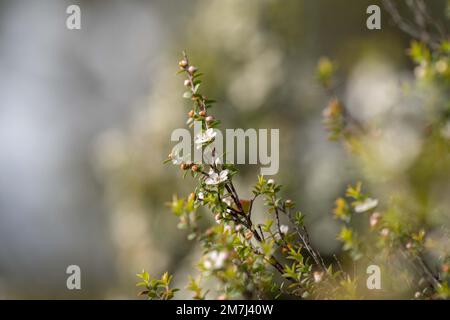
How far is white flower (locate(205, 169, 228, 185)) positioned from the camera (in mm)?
1234

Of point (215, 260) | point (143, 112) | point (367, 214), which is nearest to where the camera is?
point (215, 260)

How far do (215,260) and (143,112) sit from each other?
404cm

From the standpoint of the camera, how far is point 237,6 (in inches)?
158

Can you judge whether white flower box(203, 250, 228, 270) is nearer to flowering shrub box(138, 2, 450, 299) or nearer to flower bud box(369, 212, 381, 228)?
flowering shrub box(138, 2, 450, 299)

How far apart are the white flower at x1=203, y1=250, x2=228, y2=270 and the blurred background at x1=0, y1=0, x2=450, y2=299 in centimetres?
34

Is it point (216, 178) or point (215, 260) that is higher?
point (216, 178)

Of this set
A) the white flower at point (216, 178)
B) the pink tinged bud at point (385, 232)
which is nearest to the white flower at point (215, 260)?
the white flower at point (216, 178)

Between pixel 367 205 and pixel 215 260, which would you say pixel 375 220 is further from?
pixel 215 260

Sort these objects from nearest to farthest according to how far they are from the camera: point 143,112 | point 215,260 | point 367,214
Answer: point 215,260 → point 367,214 → point 143,112

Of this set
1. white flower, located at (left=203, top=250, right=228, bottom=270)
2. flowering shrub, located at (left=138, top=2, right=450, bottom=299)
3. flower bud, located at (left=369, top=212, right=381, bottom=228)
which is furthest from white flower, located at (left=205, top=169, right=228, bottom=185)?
flower bud, located at (left=369, top=212, right=381, bottom=228)

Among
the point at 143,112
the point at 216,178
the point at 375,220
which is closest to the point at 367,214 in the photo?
the point at 375,220

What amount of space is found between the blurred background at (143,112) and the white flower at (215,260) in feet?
1.11

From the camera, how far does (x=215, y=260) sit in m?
1.04
